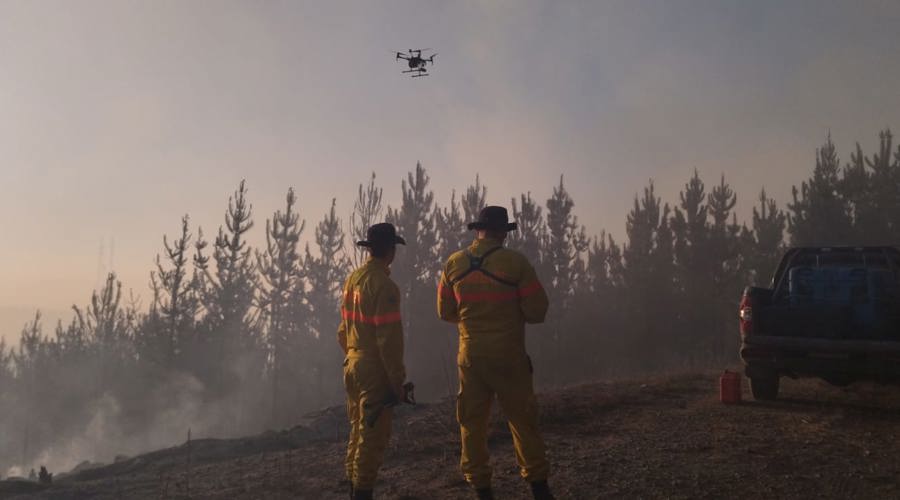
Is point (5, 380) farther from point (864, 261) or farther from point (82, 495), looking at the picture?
point (864, 261)

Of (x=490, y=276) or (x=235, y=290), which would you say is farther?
(x=235, y=290)

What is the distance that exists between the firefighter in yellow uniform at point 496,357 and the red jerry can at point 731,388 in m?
4.61

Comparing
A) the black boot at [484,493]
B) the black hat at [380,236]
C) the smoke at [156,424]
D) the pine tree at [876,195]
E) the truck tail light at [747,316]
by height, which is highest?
the pine tree at [876,195]

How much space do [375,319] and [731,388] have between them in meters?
5.25

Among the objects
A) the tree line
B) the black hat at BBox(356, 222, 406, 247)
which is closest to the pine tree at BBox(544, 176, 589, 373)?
the tree line

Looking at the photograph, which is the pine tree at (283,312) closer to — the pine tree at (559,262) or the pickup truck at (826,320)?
the pine tree at (559,262)

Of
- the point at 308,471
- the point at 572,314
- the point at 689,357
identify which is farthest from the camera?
the point at 572,314

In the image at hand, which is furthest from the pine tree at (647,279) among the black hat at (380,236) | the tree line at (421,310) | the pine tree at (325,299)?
the black hat at (380,236)

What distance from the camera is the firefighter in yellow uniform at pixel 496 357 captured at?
373 cm

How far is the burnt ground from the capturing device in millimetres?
4371

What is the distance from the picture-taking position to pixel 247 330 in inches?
1185

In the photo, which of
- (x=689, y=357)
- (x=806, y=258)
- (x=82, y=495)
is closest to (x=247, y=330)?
(x=689, y=357)

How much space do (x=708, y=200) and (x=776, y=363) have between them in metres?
25.9

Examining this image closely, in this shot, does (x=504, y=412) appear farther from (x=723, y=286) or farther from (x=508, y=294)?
(x=723, y=286)
